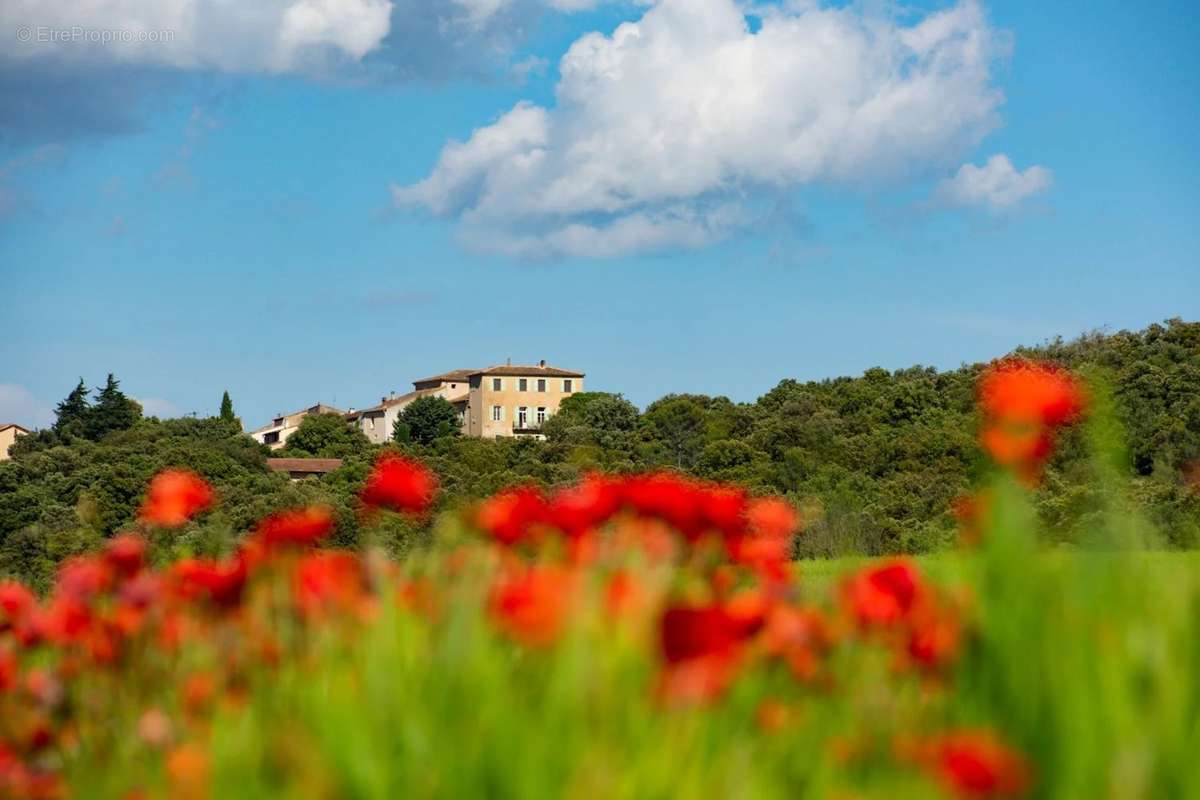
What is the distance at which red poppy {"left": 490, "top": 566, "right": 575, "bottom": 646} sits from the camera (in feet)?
6.09

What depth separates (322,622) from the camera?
2354 millimetres

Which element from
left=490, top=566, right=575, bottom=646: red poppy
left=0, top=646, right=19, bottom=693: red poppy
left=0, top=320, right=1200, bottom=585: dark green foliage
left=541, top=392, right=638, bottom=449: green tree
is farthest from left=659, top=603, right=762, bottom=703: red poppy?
left=541, top=392, right=638, bottom=449: green tree

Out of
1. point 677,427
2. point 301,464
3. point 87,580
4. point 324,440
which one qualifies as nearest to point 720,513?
point 87,580

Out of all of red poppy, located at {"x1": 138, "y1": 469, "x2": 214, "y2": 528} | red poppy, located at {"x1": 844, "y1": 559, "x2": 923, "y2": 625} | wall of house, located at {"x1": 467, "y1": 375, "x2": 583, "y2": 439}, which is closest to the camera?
red poppy, located at {"x1": 844, "y1": 559, "x2": 923, "y2": 625}

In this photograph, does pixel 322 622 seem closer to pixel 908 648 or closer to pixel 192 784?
pixel 192 784

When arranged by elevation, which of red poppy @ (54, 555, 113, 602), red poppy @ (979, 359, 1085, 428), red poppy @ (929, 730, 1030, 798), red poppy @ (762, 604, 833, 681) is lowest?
red poppy @ (929, 730, 1030, 798)

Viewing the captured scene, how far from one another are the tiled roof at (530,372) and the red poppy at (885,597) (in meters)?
71.6

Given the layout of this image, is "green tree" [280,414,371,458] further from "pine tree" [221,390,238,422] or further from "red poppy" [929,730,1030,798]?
"red poppy" [929,730,1030,798]

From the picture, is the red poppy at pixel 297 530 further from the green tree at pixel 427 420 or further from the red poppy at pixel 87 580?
the green tree at pixel 427 420

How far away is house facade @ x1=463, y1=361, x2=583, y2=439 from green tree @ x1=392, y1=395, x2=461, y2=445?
7.97ft

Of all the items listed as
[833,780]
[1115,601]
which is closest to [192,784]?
[833,780]

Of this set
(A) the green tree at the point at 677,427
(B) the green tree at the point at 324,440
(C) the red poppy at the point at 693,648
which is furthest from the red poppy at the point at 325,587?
(B) the green tree at the point at 324,440

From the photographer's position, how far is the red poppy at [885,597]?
221 cm

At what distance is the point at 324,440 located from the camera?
58.6m
